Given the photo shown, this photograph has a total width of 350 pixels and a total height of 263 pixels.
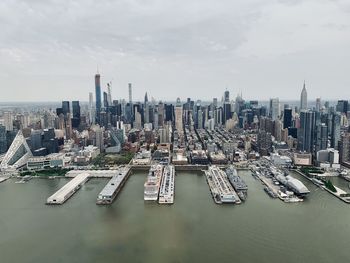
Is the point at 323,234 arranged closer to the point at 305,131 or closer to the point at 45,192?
the point at 45,192

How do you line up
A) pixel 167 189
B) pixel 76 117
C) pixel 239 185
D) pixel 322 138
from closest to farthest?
pixel 167 189 → pixel 239 185 → pixel 322 138 → pixel 76 117

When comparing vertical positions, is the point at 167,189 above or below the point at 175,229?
above

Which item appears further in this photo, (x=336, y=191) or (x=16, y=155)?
(x=16, y=155)

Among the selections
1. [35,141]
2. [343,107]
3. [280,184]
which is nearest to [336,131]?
[280,184]

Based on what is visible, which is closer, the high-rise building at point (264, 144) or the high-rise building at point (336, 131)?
the high-rise building at point (336, 131)

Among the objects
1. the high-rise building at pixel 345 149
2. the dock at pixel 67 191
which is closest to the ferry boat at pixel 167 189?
the dock at pixel 67 191

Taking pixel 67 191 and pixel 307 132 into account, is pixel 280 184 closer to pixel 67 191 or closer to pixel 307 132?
pixel 307 132

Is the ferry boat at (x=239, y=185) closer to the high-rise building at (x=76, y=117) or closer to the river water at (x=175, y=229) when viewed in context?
the river water at (x=175, y=229)
